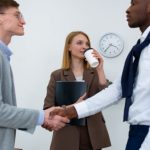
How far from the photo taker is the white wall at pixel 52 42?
3.03 meters

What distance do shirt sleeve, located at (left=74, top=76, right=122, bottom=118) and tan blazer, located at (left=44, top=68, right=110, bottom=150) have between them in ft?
1.86

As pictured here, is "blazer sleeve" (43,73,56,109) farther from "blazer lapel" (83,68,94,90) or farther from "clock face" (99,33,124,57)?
"clock face" (99,33,124,57)

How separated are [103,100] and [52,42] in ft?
5.35

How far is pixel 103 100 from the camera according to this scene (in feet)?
5.54

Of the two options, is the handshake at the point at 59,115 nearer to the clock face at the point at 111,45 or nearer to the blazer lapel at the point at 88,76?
the blazer lapel at the point at 88,76

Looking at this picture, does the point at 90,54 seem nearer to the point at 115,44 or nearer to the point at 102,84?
the point at 102,84

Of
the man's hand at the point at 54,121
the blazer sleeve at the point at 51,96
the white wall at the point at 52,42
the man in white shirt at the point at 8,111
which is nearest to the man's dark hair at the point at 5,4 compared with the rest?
the man in white shirt at the point at 8,111

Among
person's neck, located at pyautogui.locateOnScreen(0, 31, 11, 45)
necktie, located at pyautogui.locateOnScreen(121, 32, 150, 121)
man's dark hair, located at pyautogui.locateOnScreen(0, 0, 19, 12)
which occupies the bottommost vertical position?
necktie, located at pyautogui.locateOnScreen(121, 32, 150, 121)

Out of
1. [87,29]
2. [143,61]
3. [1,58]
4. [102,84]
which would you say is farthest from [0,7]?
[87,29]

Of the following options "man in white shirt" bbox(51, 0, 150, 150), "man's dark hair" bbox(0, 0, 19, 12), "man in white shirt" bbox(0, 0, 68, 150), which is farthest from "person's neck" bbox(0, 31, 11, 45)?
"man in white shirt" bbox(51, 0, 150, 150)

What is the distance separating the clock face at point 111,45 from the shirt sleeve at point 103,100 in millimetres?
1370

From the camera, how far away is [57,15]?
Answer: 10.6 ft

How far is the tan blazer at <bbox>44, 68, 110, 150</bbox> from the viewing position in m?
2.24

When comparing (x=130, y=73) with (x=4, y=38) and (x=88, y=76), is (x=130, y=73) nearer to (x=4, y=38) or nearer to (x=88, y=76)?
(x=4, y=38)
